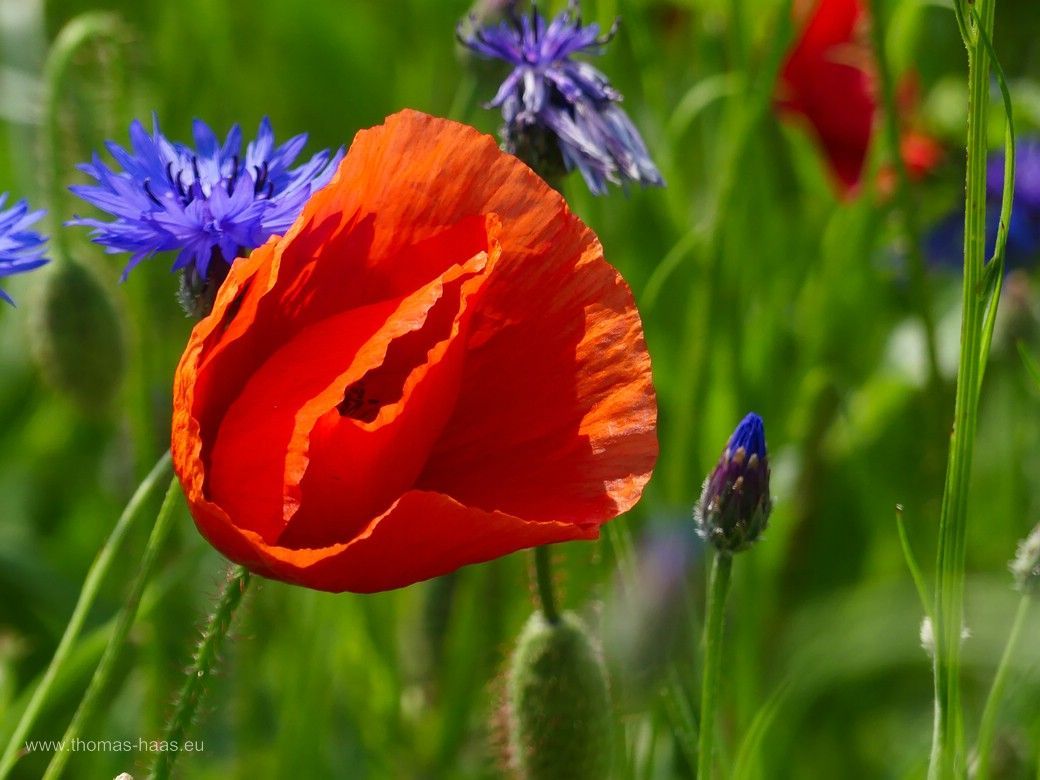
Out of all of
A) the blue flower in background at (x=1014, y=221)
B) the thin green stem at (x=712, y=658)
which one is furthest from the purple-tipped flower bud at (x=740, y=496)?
the blue flower in background at (x=1014, y=221)

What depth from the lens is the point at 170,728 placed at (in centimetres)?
54

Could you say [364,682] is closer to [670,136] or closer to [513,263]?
[670,136]

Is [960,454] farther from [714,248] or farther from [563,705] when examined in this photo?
[714,248]

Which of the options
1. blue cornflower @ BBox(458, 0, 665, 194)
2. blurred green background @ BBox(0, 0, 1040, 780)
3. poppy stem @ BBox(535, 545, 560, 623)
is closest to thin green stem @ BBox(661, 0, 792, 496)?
blurred green background @ BBox(0, 0, 1040, 780)

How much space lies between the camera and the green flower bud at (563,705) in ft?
2.37

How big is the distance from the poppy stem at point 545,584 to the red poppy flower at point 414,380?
0.09 metres

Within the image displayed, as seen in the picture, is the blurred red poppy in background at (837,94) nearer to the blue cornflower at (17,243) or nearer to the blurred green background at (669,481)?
the blurred green background at (669,481)

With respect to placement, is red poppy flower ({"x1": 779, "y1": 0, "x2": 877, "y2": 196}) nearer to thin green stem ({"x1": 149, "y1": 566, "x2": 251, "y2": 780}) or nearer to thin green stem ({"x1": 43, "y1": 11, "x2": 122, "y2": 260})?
thin green stem ({"x1": 43, "y1": 11, "x2": 122, "y2": 260})

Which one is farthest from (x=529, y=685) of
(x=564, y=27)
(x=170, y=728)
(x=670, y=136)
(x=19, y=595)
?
(x=19, y=595)

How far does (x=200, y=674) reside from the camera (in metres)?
0.55

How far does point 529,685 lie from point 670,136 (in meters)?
0.53

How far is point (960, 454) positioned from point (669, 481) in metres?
0.57

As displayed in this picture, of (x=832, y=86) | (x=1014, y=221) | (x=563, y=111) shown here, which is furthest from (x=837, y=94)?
(x=563, y=111)

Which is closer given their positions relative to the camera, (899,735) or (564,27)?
(564,27)
